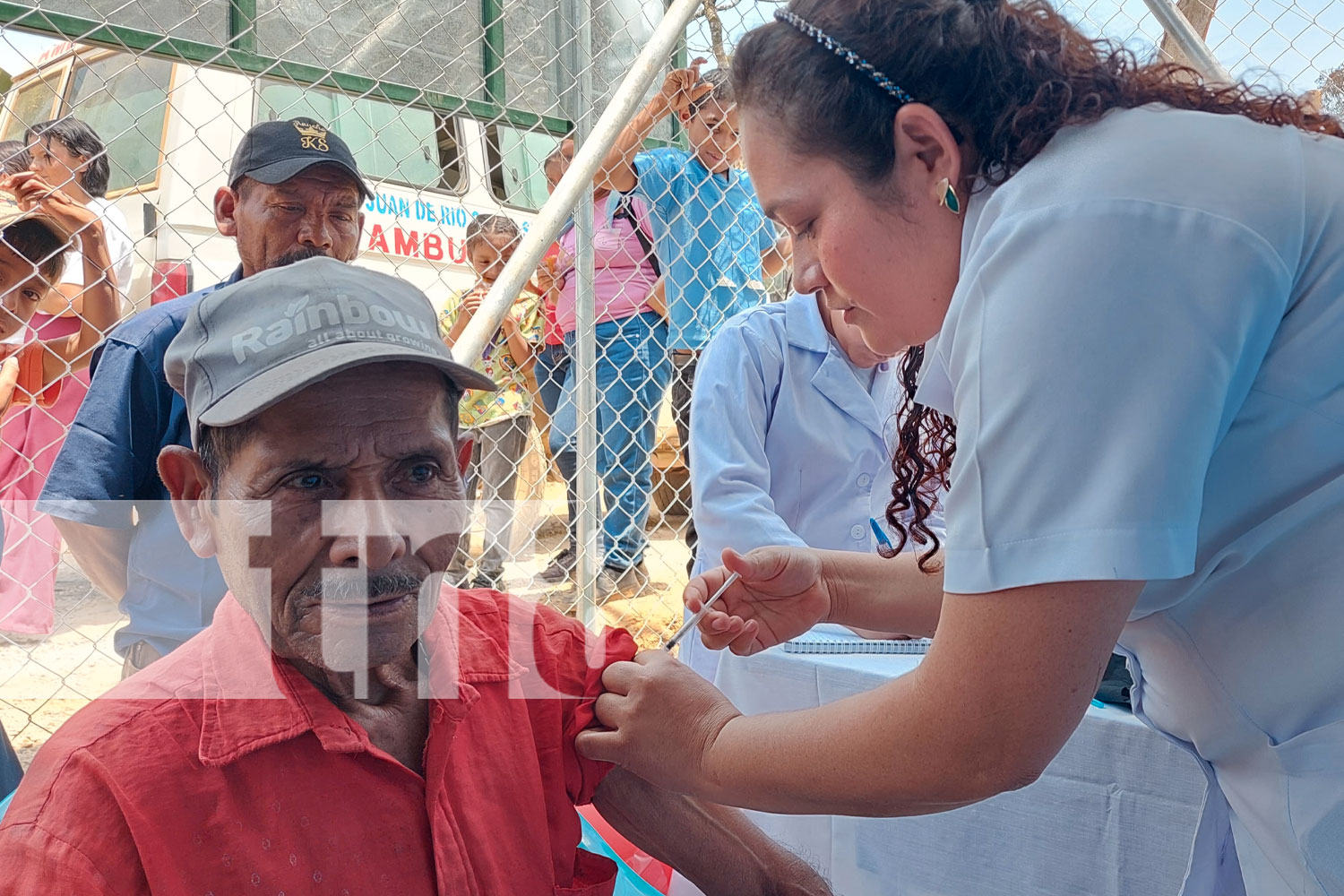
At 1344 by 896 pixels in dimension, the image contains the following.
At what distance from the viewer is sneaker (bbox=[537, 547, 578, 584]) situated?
3.58 metres

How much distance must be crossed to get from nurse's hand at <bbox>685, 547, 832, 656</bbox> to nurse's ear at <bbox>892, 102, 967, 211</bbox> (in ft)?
2.22

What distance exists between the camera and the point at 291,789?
1207mm

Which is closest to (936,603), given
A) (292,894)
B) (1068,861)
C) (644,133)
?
(1068,861)

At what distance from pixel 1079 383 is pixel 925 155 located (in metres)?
0.37

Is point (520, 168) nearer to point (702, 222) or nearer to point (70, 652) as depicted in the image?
point (702, 222)

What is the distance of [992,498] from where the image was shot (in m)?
0.98

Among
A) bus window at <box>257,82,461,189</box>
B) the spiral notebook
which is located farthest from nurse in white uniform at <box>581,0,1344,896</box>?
bus window at <box>257,82,461,189</box>

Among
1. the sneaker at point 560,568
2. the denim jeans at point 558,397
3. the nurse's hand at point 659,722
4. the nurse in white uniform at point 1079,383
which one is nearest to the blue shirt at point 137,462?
the nurse's hand at point 659,722

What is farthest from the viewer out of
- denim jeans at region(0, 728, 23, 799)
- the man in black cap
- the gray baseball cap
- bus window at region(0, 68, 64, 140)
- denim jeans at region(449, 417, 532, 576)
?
bus window at region(0, 68, 64, 140)

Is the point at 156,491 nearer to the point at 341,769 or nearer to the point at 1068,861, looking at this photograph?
the point at 341,769

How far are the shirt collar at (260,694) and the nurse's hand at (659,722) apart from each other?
186mm

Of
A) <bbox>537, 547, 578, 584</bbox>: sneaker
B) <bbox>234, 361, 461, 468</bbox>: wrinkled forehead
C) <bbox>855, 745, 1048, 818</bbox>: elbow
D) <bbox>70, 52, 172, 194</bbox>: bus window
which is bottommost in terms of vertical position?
<bbox>537, 547, 578, 584</bbox>: sneaker

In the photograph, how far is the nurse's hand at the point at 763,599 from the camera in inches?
64.9

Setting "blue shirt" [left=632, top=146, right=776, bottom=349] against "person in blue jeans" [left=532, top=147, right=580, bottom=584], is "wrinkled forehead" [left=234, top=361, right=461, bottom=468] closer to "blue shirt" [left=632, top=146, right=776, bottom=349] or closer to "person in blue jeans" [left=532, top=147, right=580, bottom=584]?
"person in blue jeans" [left=532, top=147, right=580, bottom=584]
